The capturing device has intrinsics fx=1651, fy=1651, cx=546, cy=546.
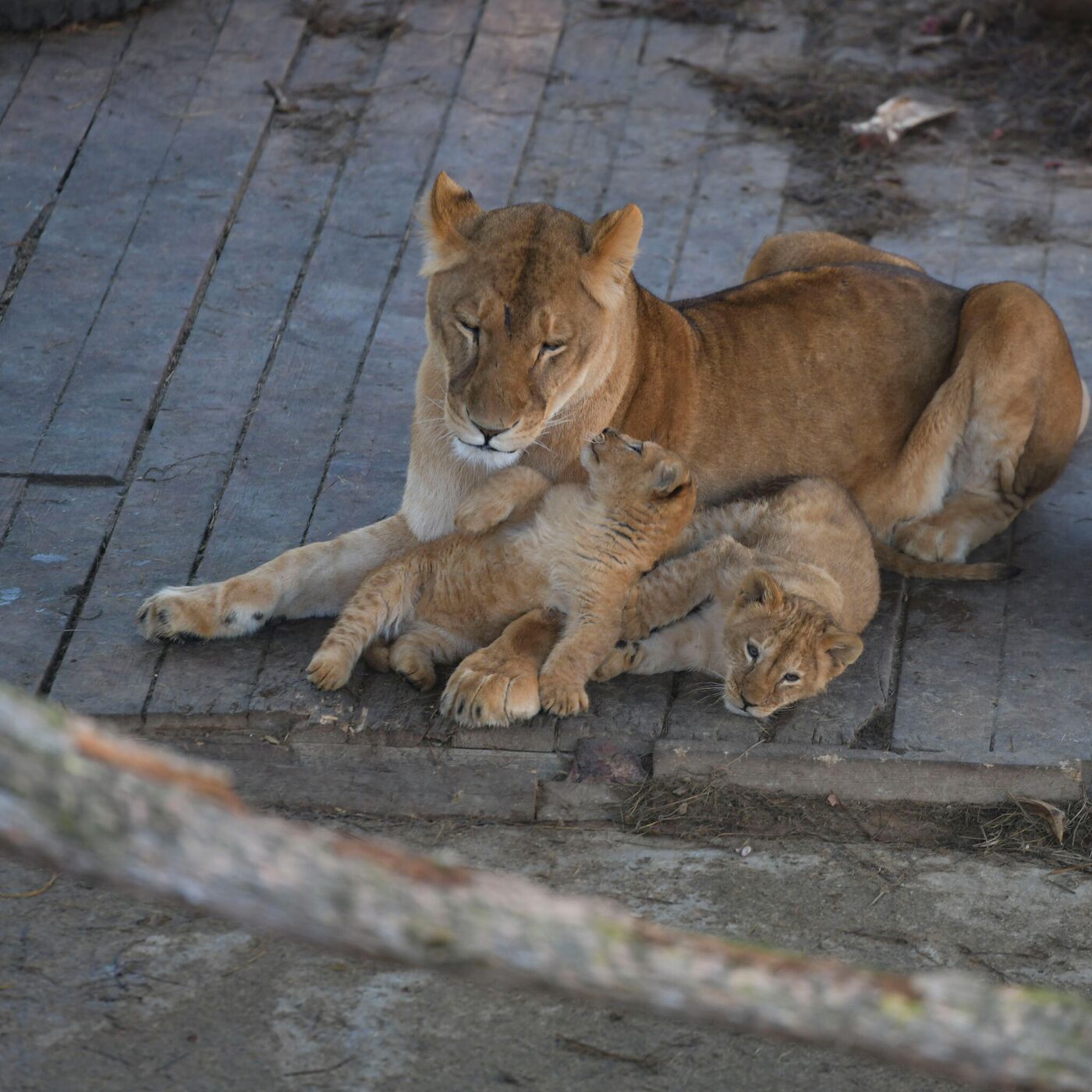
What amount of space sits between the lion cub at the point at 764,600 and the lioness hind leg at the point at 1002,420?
1.36 feet

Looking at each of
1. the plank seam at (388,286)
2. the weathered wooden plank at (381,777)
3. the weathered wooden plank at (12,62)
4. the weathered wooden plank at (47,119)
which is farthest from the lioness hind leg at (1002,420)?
the weathered wooden plank at (12,62)

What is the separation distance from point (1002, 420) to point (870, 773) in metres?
1.27

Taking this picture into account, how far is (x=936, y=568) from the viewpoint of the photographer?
15.6 feet

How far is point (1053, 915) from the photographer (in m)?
3.87

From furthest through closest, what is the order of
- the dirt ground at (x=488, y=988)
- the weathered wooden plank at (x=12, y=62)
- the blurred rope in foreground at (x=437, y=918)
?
the weathered wooden plank at (x=12, y=62), the dirt ground at (x=488, y=988), the blurred rope in foreground at (x=437, y=918)

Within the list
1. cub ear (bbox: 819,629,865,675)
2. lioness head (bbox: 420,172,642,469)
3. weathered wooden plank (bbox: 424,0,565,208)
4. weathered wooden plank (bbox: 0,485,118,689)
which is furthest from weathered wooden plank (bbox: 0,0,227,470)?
cub ear (bbox: 819,629,865,675)

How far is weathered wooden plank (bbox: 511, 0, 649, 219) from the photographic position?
256 inches

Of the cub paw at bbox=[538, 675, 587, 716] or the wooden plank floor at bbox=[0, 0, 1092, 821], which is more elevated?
the cub paw at bbox=[538, 675, 587, 716]

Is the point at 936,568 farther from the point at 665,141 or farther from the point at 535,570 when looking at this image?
the point at 665,141

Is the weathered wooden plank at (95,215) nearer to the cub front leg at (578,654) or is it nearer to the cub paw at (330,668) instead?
the cub paw at (330,668)

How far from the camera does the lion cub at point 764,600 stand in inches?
160

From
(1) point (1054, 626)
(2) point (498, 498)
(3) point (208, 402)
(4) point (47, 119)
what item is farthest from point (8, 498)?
→ (1) point (1054, 626)

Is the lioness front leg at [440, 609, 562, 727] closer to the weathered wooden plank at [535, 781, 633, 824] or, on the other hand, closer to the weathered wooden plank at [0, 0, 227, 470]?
the weathered wooden plank at [535, 781, 633, 824]

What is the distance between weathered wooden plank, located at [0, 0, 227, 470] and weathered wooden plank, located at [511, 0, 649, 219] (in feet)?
4.92
